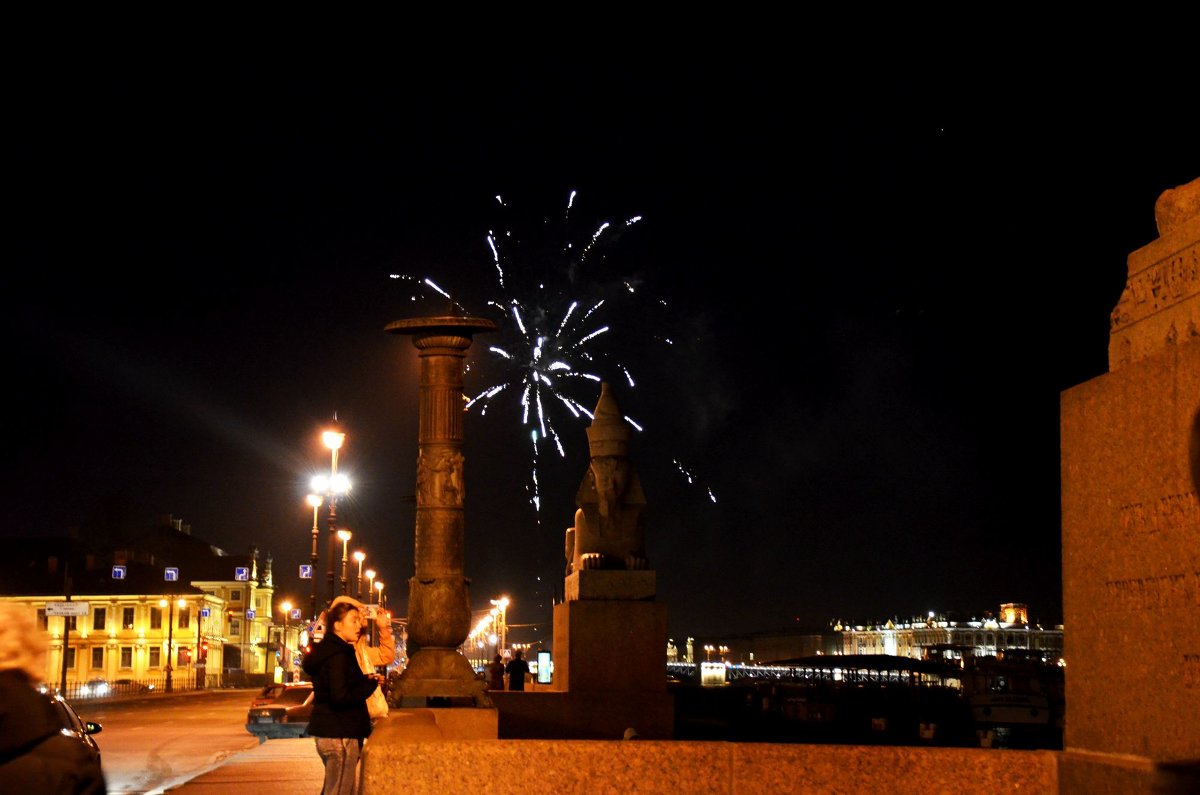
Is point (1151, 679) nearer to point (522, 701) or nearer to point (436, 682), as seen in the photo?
point (522, 701)

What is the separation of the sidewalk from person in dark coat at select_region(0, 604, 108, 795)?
9063 mm

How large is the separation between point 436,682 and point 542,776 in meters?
11.7

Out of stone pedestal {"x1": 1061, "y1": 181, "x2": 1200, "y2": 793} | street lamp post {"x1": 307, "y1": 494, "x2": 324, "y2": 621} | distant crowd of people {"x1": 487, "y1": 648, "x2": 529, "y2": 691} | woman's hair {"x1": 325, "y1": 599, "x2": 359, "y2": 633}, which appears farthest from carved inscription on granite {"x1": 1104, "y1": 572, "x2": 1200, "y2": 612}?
street lamp post {"x1": 307, "y1": 494, "x2": 324, "y2": 621}

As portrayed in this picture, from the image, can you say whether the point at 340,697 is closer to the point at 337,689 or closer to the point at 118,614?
the point at 337,689

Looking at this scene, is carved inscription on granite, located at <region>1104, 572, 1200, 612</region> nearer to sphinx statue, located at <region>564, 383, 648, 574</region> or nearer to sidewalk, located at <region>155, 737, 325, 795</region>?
sidewalk, located at <region>155, 737, 325, 795</region>

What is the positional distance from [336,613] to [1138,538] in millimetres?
4425

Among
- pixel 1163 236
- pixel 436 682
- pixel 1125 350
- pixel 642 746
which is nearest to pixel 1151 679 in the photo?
pixel 1125 350

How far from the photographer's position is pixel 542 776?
5.91 m

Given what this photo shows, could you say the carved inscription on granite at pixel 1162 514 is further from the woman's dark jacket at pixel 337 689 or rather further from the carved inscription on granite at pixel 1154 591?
the woman's dark jacket at pixel 337 689

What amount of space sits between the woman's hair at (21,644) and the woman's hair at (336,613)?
3479 mm

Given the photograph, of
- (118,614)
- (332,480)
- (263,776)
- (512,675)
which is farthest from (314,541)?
(118,614)

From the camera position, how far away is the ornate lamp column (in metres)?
17.8

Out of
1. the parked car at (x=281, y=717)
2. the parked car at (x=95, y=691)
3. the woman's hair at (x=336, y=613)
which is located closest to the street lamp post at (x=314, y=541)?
the parked car at (x=281, y=717)

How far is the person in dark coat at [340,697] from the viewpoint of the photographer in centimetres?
773
